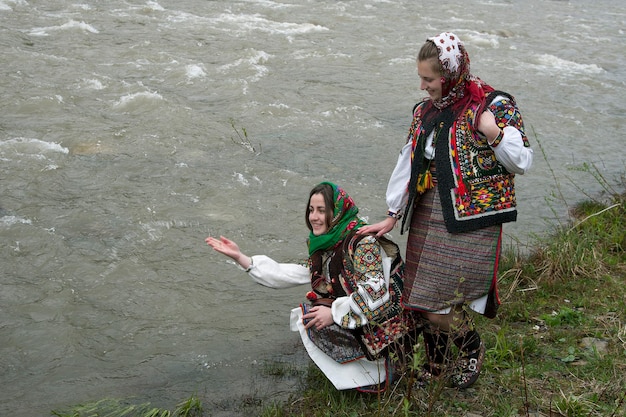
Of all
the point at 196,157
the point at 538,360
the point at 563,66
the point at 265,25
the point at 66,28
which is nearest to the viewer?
the point at 538,360

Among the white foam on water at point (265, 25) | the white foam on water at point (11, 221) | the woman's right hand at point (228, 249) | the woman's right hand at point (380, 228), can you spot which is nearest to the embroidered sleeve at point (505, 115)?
the woman's right hand at point (380, 228)

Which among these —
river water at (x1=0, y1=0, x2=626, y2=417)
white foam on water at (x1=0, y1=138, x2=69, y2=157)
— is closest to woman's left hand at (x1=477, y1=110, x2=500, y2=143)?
river water at (x1=0, y1=0, x2=626, y2=417)

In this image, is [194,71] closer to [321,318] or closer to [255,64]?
[255,64]

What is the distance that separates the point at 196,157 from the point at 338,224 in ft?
15.6

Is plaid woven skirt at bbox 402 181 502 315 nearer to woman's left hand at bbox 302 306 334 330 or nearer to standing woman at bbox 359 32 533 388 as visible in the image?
standing woman at bbox 359 32 533 388

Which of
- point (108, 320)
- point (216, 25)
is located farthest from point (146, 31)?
point (108, 320)

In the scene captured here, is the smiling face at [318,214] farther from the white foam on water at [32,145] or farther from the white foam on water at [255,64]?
the white foam on water at [255,64]

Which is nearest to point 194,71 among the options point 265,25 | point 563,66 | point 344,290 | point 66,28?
point 66,28

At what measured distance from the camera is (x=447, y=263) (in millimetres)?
3785

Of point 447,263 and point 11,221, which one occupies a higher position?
point 447,263

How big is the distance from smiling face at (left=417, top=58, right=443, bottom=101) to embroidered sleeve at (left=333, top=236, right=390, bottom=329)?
0.76 m

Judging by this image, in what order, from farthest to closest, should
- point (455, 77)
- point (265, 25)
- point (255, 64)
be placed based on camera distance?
1. point (265, 25)
2. point (255, 64)
3. point (455, 77)

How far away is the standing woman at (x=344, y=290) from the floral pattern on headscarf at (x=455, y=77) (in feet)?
2.44

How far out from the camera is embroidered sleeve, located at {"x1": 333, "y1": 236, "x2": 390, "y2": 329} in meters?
3.83
